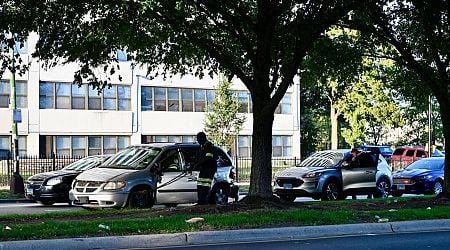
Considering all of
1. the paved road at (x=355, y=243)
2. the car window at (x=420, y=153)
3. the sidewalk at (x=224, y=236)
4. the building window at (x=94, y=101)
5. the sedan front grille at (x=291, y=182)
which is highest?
the building window at (x=94, y=101)

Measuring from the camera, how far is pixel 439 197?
648 inches

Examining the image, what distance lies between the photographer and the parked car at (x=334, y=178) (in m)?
19.0

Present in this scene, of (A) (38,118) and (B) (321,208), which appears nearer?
(B) (321,208)

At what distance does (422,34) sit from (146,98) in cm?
2898

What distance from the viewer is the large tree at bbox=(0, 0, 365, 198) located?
13867mm

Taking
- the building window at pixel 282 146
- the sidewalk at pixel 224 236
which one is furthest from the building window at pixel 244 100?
the sidewalk at pixel 224 236

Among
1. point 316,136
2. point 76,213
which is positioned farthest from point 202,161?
point 316,136

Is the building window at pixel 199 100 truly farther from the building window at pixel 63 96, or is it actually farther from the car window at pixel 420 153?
the car window at pixel 420 153

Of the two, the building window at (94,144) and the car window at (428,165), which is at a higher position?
the building window at (94,144)

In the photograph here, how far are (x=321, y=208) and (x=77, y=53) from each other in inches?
253

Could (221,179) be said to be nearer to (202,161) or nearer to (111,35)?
(202,161)

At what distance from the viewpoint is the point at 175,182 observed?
15.7 meters

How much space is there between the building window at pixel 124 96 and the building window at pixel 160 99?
207 cm

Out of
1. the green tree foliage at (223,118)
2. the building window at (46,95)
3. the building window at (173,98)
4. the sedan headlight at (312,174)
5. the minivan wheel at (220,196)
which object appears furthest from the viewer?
the building window at (173,98)
